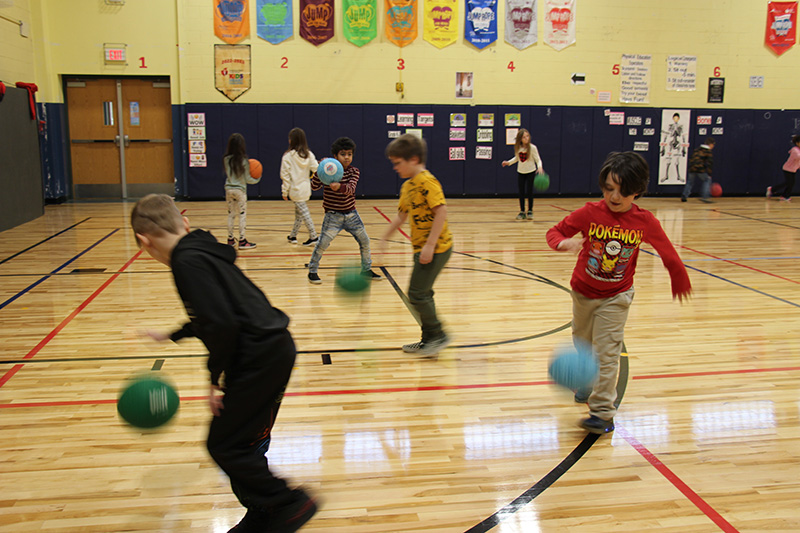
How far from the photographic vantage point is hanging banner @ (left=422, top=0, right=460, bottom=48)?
48.5ft

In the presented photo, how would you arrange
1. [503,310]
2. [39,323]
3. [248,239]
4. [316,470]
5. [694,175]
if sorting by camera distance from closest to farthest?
1. [316,470]
2. [39,323]
3. [503,310]
4. [248,239]
5. [694,175]

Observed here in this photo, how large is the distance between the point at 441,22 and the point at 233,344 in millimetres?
14077

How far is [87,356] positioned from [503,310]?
353cm

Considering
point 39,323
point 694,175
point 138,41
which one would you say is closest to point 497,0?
point 694,175

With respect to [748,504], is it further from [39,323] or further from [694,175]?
[694,175]

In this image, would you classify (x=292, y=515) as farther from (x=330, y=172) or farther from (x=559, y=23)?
(x=559, y=23)

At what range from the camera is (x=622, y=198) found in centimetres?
324

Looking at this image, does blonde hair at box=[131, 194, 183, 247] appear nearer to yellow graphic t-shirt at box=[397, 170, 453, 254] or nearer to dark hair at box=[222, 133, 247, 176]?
yellow graphic t-shirt at box=[397, 170, 453, 254]

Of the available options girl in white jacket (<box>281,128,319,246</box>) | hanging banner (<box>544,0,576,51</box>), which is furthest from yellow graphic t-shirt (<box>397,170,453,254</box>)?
Answer: hanging banner (<box>544,0,576,51</box>)

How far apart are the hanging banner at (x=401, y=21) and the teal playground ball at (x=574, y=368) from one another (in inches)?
489

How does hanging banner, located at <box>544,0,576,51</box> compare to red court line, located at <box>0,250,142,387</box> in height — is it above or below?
above

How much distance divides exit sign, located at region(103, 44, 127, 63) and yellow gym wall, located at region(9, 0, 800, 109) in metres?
0.12

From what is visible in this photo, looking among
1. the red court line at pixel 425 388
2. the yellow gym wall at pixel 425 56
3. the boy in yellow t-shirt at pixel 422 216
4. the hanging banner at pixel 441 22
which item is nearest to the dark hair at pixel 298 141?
the boy in yellow t-shirt at pixel 422 216

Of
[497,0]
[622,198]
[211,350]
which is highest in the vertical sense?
[497,0]
